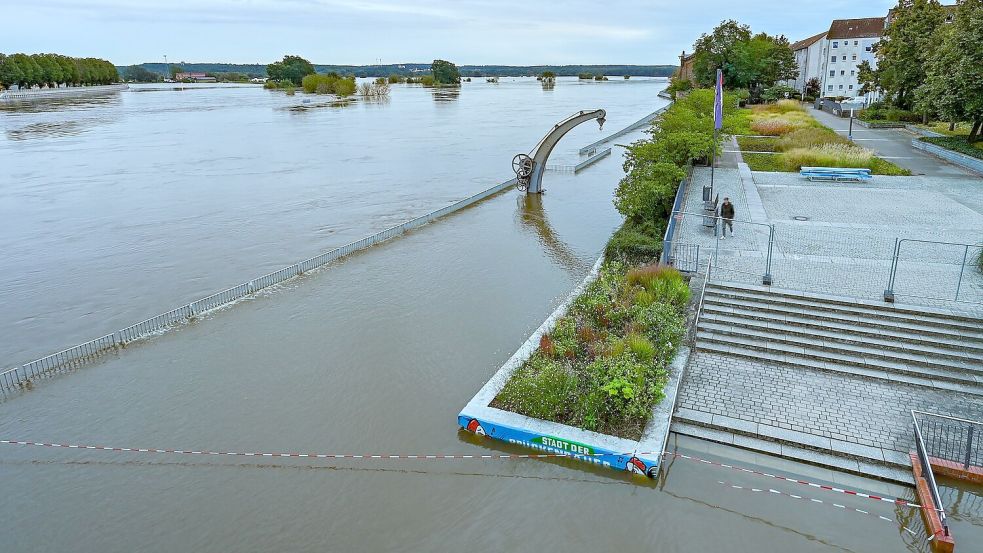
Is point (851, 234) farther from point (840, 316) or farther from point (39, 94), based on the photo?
point (39, 94)

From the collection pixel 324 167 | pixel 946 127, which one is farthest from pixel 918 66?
pixel 324 167

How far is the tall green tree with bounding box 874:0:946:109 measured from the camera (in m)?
42.3

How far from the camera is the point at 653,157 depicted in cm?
2286

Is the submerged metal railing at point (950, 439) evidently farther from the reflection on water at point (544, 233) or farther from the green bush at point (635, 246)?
the reflection on water at point (544, 233)

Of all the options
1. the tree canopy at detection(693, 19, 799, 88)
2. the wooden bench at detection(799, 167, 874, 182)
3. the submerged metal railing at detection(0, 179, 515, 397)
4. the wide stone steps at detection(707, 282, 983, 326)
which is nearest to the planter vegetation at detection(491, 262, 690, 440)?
the wide stone steps at detection(707, 282, 983, 326)

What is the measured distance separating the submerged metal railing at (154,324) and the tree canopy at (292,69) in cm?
15761

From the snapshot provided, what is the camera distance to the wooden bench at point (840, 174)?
2664cm

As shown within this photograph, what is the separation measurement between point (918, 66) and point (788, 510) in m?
45.4

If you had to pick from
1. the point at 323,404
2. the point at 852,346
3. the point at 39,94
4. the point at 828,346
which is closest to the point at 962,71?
the point at 852,346

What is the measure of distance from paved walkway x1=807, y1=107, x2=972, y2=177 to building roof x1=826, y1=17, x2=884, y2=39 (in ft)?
121

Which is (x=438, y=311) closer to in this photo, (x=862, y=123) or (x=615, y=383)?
(x=615, y=383)

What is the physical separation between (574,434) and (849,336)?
20.4 ft

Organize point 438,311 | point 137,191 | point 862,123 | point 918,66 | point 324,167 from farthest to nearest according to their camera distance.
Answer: point 862,123 → point 918,66 → point 324,167 → point 137,191 → point 438,311

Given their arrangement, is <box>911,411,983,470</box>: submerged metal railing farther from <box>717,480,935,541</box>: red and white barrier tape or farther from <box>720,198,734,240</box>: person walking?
<box>720,198,734,240</box>: person walking
